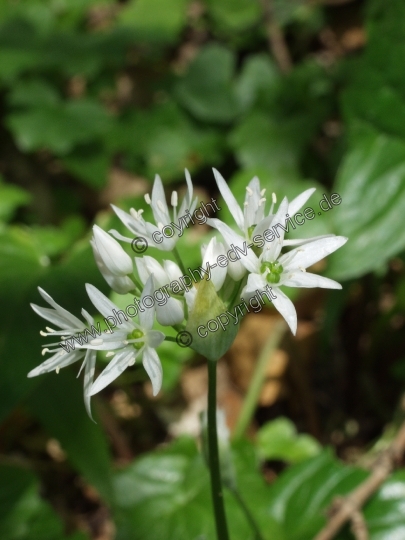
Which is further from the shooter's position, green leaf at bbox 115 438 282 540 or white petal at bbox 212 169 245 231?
green leaf at bbox 115 438 282 540

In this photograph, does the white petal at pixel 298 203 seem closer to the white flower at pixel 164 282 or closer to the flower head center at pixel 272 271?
the flower head center at pixel 272 271

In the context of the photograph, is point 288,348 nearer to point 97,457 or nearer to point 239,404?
point 239,404

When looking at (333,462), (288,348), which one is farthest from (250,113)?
(333,462)

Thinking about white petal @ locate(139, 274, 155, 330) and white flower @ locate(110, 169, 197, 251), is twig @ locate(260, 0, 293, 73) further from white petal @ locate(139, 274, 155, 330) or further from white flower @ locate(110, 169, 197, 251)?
white petal @ locate(139, 274, 155, 330)

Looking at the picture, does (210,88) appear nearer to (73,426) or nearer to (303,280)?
(73,426)

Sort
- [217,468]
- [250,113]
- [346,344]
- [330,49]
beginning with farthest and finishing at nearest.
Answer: [330,49], [250,113], [346,344], [217,468]

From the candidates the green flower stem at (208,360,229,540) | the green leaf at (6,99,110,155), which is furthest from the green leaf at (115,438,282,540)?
the green leaf at (6,99,110,155)
